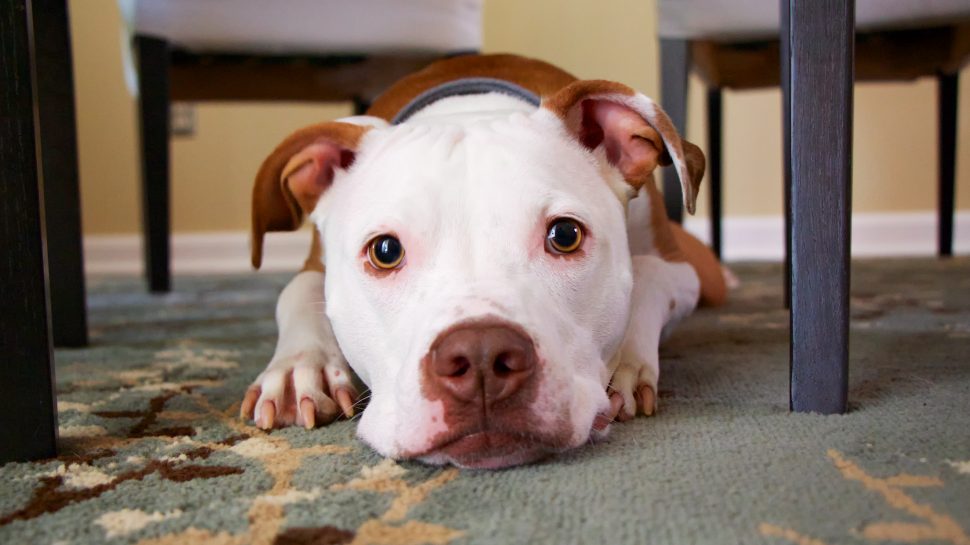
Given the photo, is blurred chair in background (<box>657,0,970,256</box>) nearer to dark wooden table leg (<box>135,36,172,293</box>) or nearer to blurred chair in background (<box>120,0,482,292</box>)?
blurred chair in background (<box>120,0,482,292</box>)

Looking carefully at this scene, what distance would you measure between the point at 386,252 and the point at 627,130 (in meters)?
0.37

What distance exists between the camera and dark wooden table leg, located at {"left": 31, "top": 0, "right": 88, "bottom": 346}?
178 centimetres

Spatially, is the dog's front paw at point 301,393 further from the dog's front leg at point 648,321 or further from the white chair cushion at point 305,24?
the white chair cushion at point 305,24

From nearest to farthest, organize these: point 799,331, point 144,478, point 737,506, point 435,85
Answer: point 737,506 → point 144,478 → point 799,331 → point 435,85

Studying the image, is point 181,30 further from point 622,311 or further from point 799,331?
point 799,331

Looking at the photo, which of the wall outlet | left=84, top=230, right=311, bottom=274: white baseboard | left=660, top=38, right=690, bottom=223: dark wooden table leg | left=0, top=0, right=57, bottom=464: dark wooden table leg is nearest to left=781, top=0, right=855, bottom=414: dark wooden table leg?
left=0, top=0, right=57, bottom=464: dark wooden table leg

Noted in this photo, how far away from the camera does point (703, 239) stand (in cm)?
396

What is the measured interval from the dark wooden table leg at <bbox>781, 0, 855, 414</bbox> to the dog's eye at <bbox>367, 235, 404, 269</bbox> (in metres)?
0.45

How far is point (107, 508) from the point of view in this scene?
829mm

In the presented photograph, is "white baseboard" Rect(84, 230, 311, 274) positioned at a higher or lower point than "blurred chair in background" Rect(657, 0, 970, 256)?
lower

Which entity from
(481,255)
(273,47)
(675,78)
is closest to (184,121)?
(273,47)

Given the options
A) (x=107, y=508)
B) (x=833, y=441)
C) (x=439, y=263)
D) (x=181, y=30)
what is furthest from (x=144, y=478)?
(x=181, y=30)

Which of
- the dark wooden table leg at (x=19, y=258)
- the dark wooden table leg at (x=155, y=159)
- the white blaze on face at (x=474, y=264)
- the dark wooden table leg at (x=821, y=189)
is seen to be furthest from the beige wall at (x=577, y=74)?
the dark wooden table leg at (x=19, y=258)

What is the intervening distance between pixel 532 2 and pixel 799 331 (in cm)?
285
